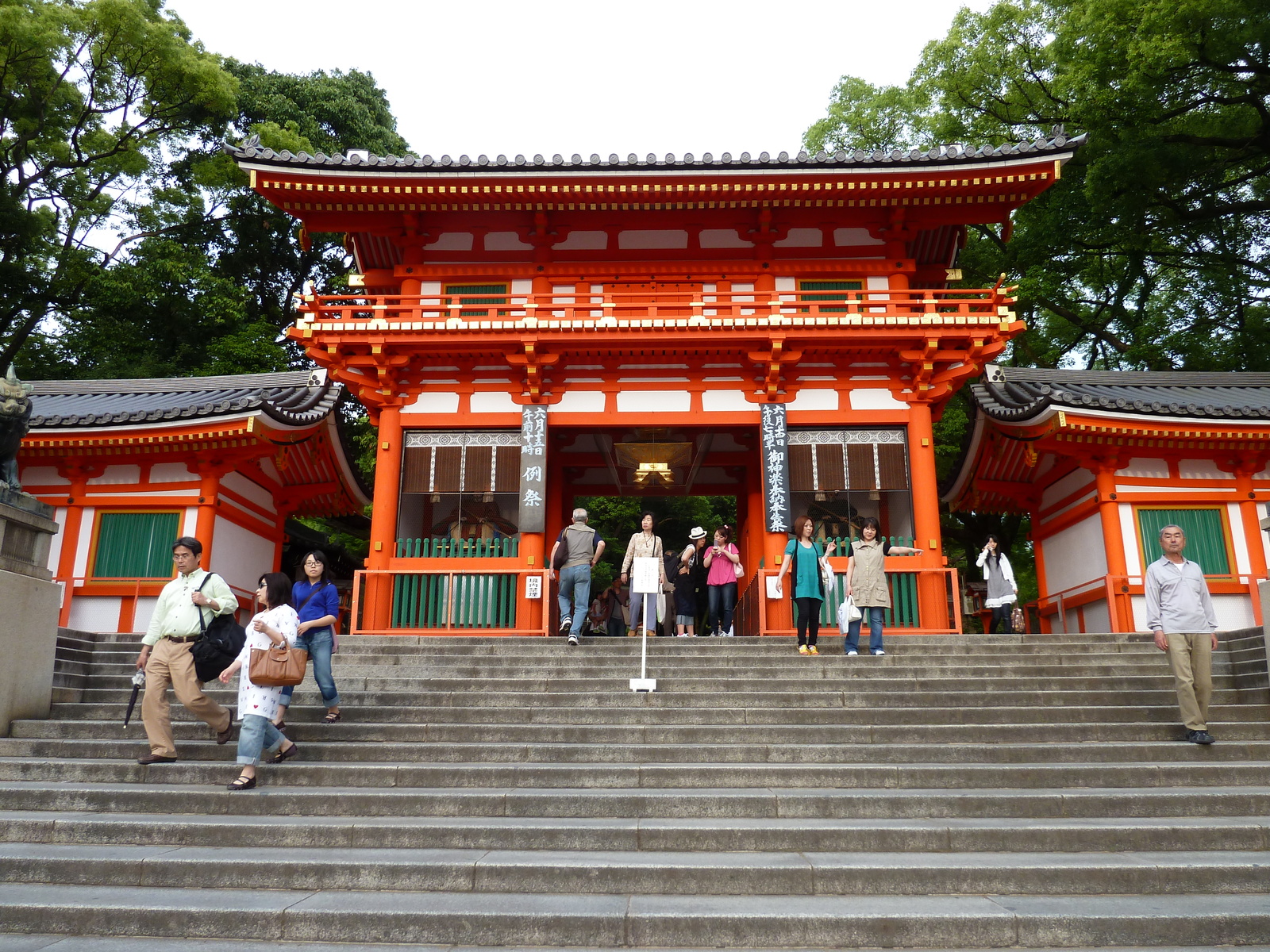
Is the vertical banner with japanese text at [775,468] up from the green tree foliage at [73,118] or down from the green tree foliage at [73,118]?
down

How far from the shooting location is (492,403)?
13750mm

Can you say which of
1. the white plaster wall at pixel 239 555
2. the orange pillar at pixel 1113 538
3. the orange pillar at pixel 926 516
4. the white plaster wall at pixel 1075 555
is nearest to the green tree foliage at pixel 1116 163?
the white plaster wall at pixel 1075 555

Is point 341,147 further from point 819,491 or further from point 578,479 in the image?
point 819,491

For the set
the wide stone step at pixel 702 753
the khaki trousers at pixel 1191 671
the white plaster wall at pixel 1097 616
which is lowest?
the wide stone step at pixel 702 753

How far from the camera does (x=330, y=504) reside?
18.2 m

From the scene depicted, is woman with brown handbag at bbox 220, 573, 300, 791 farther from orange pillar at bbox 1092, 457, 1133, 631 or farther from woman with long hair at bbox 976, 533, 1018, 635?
orange pillar at bbox 1092, 457, 1133, 631

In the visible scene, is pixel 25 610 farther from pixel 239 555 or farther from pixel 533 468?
pixel 239 555

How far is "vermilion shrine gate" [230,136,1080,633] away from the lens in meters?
12.9

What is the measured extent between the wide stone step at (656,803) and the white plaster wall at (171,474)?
356 inches

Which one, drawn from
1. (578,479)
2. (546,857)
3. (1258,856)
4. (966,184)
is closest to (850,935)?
(546,857)

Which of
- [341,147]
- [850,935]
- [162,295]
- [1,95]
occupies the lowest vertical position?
[850,935]

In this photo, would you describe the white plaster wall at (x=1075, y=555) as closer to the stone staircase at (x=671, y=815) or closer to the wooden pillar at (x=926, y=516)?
the wooden pillar at (x=926, y=516)

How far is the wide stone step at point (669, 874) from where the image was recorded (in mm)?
4695

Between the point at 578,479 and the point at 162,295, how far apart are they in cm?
1496
